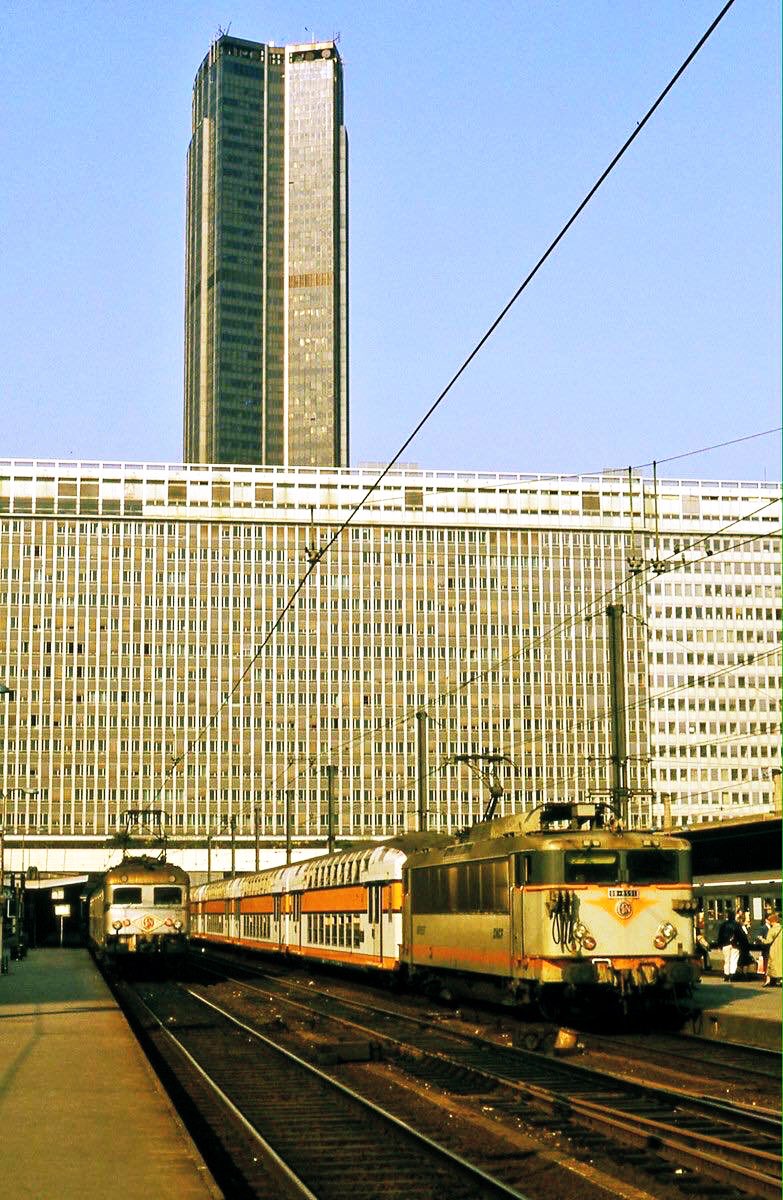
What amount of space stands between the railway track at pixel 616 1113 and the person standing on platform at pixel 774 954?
26.9 ft

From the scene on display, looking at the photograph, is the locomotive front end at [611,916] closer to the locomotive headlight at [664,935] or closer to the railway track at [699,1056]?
the locomotive headlight at [664,935]

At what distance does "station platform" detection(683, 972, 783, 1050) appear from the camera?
2206 cm

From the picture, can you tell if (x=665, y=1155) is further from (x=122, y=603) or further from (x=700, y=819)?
(x=700, y=819)

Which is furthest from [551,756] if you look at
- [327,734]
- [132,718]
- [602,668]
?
[132,718]

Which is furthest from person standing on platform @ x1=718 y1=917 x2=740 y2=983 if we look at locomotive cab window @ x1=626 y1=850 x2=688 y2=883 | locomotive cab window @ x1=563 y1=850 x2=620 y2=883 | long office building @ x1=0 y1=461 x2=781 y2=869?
long office building @ x1=0 y1=461 x2=781 y2=869

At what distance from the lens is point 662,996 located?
23734 mm

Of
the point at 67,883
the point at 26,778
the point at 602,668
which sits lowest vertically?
the point at 67,883

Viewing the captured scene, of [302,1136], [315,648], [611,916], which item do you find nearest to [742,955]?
[611,916]

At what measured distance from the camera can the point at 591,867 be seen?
24.1 meters

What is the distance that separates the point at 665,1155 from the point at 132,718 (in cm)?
13011

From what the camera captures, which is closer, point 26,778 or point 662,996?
point 662,996

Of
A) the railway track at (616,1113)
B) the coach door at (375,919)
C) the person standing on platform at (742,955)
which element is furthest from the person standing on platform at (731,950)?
the railway track at (616,1113)

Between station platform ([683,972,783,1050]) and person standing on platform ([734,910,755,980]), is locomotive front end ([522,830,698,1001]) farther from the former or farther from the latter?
person standing on platform ([734,910,755,980])

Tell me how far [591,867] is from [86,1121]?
1099 cm
